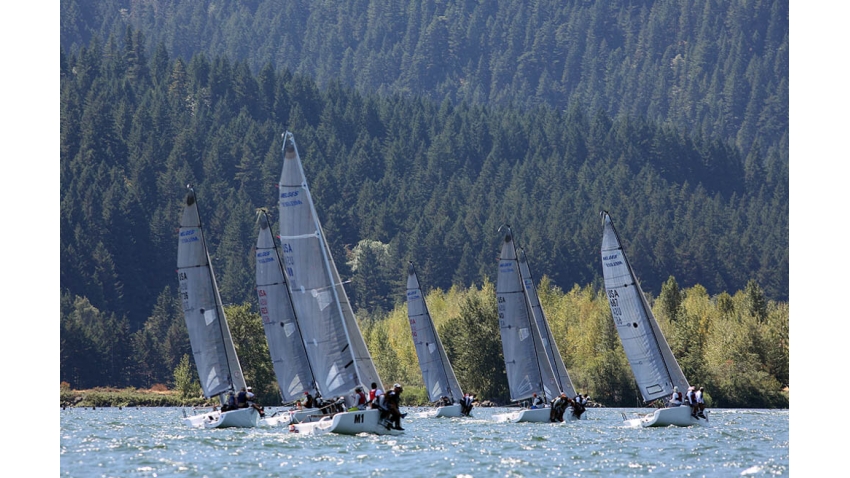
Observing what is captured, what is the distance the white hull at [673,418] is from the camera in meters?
50.2

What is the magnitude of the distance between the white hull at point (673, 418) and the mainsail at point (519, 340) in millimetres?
11588

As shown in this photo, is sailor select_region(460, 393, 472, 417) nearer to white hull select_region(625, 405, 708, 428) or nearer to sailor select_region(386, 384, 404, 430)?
white hull select_region(625, 405, 708, 428)

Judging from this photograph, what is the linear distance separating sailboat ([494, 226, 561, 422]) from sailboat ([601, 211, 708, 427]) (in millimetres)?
9345

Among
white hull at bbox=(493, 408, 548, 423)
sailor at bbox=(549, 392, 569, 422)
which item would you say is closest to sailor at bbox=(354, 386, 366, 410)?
white hull at bbox=(493, 408, 548, 423)

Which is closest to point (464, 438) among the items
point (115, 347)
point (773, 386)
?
point (773, 386)

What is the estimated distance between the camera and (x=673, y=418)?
50.5m

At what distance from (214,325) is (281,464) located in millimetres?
17813

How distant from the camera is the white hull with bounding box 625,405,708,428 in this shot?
50188 mm

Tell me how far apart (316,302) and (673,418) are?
13831 mm

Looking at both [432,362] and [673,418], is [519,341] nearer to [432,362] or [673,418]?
[432,362]
